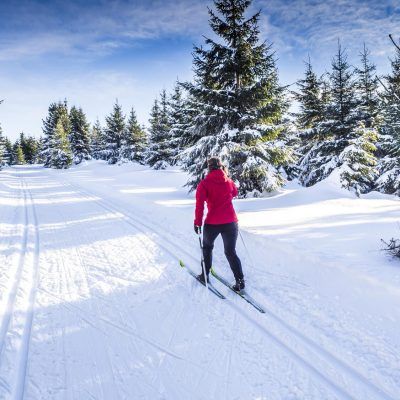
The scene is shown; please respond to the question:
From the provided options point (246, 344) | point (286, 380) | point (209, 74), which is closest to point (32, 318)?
point (246, 344)

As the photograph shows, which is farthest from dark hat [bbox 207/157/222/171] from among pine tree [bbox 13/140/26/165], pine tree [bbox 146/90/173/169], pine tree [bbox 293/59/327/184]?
pine tree [bbox 13/140/26/165]

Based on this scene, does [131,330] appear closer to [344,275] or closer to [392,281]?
[344,275]

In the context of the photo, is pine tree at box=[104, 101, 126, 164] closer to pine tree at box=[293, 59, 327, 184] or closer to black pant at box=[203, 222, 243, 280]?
pine tree at box=[293, 59, 327, 184]

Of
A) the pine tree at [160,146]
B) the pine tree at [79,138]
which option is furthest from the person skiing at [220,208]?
the pine tree at [79,138]

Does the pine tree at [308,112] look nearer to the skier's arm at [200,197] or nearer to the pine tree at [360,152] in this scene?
the pine tree at [360,152]

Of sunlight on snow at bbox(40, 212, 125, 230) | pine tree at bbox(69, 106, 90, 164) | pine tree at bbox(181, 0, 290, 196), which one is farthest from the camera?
pine tree at bbox(69, 106, 90, 164)

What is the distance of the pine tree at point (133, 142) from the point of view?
4238 centimetres

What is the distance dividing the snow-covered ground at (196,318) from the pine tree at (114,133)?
4087 cm

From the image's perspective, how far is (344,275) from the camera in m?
5.32

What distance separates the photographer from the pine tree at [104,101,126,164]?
4706cm

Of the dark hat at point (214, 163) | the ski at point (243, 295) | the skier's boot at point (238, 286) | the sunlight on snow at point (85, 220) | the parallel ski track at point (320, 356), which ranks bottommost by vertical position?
the parallel ski track at point (320, 356)

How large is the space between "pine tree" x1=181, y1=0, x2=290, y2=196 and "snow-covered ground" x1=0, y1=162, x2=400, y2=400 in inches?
237

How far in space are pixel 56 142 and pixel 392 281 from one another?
54.7 meters

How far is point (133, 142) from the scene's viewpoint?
141 feet
